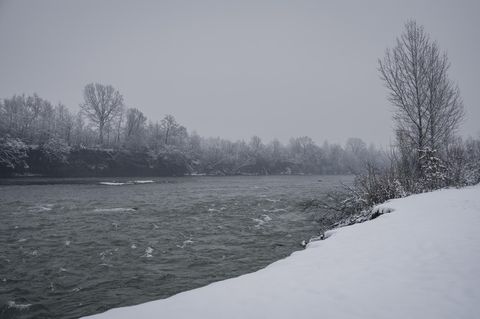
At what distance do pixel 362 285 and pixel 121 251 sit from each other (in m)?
8.68

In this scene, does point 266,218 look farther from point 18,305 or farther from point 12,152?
point 12,152

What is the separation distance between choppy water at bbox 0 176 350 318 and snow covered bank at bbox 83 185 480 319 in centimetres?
327

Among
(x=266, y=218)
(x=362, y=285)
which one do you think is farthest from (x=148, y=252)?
(x=362, y=285)

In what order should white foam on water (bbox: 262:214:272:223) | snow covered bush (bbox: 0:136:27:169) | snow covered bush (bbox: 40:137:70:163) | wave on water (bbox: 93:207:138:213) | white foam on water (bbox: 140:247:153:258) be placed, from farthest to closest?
snow covered bush (bbox: 40:137:70:163)
snow covered bush (bbox: 0:136:27:169)
wave on water (bbox: 93:207:138:213)
white foam on water (bbox: 262:214:272:223)
white foam on water (bbox: 140:247:153:258)

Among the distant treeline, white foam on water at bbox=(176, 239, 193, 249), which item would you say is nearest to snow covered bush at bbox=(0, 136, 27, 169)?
the distant treeline

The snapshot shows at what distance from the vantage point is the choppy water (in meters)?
6.78

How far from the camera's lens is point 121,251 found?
10.0m

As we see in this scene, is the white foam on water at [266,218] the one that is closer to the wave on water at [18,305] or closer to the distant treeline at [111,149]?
the wave on water at [18,305]

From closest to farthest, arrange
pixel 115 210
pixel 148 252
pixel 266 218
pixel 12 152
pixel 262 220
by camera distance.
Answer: pixel 148 252
pixel 262 220
pixel 266 218
pixel 115 210
pixel 12 152

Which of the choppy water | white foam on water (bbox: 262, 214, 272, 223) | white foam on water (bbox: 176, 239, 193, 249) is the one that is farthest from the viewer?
white foam on water (bbox: 262, 214, 272, 223)

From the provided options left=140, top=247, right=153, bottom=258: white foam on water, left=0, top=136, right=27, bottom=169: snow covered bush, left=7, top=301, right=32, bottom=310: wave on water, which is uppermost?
left=0, top=136, right=27, bottom=169: snow covered bush

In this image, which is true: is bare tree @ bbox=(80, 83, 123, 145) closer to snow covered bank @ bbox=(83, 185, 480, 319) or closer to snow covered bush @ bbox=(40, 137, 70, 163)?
snow covered bush @ bbox=(40, 137, 70, 163)

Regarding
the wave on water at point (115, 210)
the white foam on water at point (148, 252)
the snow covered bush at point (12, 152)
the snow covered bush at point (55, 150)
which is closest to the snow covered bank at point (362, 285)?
the white foam on water at point (148, 252)

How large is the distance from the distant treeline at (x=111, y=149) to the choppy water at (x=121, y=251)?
140 ft
